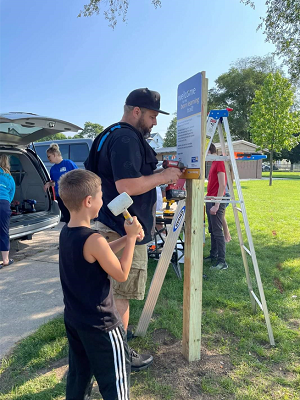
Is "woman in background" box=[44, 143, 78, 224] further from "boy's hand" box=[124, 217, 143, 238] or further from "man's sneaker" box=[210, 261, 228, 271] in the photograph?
"boy's hand" box=[124, 217, 143, 238]

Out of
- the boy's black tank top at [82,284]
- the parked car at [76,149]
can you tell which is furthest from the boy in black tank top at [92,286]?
the parked car at [76,149]

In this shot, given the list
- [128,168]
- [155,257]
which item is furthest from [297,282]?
[128,168]

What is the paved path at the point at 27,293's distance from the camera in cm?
283

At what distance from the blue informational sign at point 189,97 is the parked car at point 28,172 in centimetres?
251

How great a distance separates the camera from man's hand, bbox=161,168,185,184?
6.66ft

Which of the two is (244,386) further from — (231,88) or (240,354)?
(231,88)

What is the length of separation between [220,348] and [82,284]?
163 cm

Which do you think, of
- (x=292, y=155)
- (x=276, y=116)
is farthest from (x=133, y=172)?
(x=292, y=155)

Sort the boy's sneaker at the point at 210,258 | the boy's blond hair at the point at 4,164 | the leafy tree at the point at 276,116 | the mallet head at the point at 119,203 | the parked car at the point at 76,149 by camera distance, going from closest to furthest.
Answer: the mallet head at the point at 119,203 < the boy's blond hair at the point at 4,164 < the boy's sneaker at the point at 210,258 < the parked car at the point at 76,149 < the leafy tree at the point at 276,116

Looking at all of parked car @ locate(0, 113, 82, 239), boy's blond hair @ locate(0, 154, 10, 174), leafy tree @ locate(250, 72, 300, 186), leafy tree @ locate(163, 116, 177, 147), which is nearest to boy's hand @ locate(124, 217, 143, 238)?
parked car @ locate(0, 113, 82, 239)

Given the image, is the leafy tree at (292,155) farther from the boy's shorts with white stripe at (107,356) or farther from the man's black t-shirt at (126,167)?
the boy's shorts with white stripe at (107,356)

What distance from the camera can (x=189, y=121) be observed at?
2225 mm

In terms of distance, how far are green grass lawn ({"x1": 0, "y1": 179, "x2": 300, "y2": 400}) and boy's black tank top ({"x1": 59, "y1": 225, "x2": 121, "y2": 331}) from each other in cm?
88

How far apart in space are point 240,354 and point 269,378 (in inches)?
12.1
